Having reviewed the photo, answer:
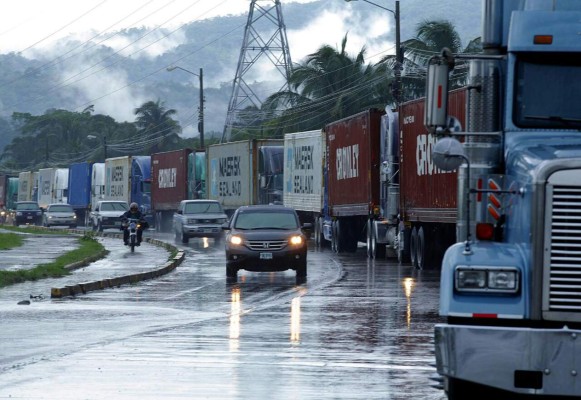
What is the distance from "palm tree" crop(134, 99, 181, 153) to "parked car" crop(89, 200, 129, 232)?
5913 centimetres

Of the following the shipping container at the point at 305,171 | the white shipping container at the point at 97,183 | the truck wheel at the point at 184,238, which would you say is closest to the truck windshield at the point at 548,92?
the shipping container at the point at 305,171

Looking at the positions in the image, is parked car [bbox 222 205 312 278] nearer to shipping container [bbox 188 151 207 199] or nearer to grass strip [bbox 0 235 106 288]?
grass strip [bbox 0 235 106 288]

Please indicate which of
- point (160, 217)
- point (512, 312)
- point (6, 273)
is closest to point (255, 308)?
point (6, 273)

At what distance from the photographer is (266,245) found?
99.0 feet

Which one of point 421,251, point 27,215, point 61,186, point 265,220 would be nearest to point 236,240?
point 265,220

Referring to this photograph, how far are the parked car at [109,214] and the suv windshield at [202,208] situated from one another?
16.6m

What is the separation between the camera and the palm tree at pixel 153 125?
132 metres

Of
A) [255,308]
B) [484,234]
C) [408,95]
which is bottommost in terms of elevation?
[255,308]

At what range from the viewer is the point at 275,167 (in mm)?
58219

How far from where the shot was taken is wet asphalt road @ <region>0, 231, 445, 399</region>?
12760 mm

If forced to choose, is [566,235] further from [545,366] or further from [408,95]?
[408,95]

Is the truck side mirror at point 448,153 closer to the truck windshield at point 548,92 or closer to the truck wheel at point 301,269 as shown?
the truck windshield at point 548,92

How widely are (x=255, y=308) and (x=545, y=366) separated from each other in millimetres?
12828

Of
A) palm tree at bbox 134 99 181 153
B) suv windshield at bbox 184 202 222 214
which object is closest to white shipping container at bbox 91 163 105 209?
suv windshield at bbox 184 202 222 214
